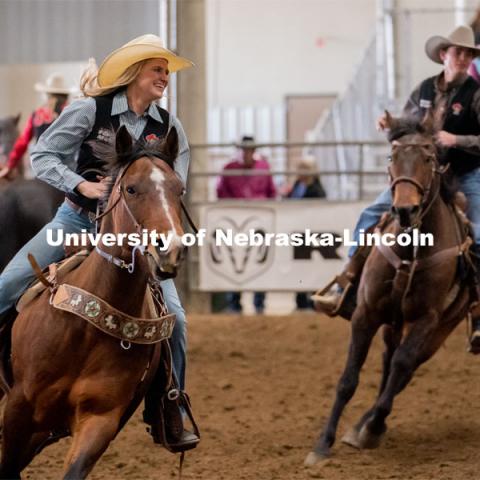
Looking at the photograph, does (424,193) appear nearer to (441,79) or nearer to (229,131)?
(441,79)

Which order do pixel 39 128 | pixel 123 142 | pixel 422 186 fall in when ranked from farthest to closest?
pixel 39 128 → pixel 422 186 → pixel 123 142

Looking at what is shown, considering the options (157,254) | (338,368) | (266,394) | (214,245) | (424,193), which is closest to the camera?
(157,254)

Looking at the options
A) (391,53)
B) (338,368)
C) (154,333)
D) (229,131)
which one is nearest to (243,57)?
(229,131)

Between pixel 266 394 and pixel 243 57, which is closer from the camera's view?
pixel 266 394

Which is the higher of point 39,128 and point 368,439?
point 39,128

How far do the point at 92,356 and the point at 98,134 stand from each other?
0.91 metres

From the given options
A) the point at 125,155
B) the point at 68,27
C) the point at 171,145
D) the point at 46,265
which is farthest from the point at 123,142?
the point at 68,27

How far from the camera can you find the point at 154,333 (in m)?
3.86

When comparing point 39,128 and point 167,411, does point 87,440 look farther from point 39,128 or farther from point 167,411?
point 39,128

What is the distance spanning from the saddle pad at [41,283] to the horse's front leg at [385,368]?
2493mm

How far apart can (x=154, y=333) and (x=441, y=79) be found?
3.10 meters

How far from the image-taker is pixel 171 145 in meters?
3.78

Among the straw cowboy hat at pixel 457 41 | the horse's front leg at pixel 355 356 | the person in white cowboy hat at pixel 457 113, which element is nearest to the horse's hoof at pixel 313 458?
the horse's front leg at pixel 355 356

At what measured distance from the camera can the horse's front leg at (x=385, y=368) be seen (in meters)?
6.02
